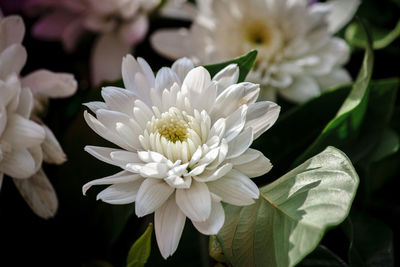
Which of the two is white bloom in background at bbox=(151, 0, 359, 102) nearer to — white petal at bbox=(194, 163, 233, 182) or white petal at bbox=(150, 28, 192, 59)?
white petal at bbox=(150, 28, 192, 59)

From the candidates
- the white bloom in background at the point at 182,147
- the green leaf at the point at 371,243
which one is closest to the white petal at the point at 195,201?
the white bloom in background at the point at 182,147

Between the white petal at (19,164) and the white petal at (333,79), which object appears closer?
the white petal at (19,164)

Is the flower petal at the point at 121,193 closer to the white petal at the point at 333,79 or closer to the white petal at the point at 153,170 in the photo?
the white petal at the point at 153,170

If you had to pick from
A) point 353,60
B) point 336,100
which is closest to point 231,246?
point 336,100

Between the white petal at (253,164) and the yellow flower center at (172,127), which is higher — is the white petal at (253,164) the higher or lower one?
the lower one

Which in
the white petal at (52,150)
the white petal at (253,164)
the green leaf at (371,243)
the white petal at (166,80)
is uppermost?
the white petal at (166,80)
